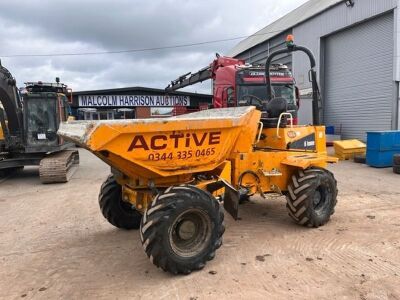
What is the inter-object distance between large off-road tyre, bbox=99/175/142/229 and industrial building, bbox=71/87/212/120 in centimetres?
2369

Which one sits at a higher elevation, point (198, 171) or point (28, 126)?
point (28, 126)

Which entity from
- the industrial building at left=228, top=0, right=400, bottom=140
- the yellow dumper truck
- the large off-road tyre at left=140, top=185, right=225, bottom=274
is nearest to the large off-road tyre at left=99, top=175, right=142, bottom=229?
the yellow dumper truck

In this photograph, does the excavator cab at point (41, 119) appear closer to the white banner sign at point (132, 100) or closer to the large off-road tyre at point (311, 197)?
the large off-road tyre at point (311, 197)

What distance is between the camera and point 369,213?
6.36 metres

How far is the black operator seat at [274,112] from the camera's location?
584 centimetres

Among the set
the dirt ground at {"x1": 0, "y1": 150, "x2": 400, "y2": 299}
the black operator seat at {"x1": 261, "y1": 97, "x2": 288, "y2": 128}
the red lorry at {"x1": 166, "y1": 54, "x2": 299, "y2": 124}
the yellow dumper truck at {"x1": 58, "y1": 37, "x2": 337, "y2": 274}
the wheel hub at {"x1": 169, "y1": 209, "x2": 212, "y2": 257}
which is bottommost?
the dirt ground at {"x1": 0, "y1": 150, "x2": 400, "y2": 299}

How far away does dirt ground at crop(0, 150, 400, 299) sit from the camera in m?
3.79

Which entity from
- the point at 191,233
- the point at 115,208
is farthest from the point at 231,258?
the point at 115,208

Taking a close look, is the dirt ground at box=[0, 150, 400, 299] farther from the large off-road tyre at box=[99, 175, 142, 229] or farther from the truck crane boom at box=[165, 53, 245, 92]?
the truck crane boom at box=[165, 53, 245, 92]

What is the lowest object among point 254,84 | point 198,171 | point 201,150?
point 198,171

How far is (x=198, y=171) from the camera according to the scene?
4602mm

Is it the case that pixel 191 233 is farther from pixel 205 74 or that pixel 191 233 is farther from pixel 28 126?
pixel 205 74

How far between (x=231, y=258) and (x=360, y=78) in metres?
13.7

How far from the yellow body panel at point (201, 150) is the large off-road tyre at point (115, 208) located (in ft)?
1.32
